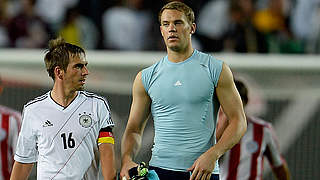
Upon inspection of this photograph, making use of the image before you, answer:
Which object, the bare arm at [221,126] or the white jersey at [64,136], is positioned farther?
the bare arm at [221,126]

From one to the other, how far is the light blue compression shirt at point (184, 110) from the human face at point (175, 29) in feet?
0.36

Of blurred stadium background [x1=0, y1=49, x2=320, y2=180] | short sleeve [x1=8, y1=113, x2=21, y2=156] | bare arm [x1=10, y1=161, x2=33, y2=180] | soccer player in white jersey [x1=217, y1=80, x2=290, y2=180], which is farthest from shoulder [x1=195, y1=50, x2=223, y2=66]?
blurred stadium background [x1=0, y1=49, x2=320, y2=180]

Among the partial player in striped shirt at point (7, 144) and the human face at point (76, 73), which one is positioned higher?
the human face at point (76, 73)

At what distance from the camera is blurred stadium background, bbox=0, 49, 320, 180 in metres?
6.78

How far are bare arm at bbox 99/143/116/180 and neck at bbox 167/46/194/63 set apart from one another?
Result: 1.81 ft

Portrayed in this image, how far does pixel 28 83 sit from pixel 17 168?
2.62 meters

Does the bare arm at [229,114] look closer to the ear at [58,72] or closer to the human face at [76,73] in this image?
the human face at [76,73]

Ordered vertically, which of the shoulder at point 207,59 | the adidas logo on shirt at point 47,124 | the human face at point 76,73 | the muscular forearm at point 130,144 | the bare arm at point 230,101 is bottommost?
the muscular forearm at point 130,144

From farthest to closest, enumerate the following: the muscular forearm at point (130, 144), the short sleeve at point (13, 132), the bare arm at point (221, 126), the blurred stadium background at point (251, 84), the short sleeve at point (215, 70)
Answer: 1. the blurred stadium background at point (251, 84)
2. the short sleeve at point (13, 132)
3. the bare arm at point (221, 126)
4. the muscular forearm at point (130, 144)
5. the short sleeve at point (215, 70)

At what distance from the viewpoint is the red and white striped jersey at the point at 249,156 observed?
5727mm

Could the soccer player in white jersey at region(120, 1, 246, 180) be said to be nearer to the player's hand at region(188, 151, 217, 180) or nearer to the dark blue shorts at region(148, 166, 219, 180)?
the dark blue shorts at region(148, 166, 219, 180)

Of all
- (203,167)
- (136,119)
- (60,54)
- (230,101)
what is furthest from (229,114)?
(60,54)

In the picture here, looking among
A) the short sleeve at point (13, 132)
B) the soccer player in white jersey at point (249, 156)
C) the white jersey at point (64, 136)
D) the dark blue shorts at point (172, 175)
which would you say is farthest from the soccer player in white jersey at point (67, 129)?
the soccer player in white jersey at point (249, 156)

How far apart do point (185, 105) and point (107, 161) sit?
479 mm
